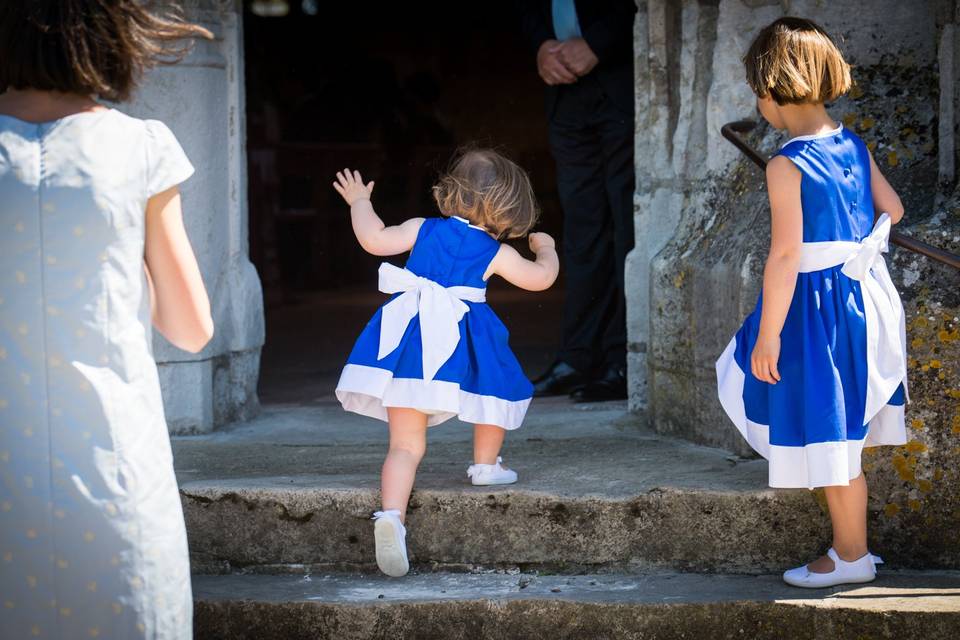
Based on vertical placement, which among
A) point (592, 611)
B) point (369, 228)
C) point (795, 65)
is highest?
point (795, 65)

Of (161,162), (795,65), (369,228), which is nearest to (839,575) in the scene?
(795,65)

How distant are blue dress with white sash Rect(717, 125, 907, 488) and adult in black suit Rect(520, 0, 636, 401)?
207cm

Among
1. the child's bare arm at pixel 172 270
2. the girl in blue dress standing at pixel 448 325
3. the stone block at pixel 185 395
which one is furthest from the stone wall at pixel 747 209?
the child's bare arm at pixel 172 270

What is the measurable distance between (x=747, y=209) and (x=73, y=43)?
255 cm

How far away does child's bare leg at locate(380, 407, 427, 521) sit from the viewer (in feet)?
11.7

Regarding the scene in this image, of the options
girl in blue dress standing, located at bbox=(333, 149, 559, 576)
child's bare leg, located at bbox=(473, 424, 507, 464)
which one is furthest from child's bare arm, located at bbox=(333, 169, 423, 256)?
child's bare leg, located at bbox=(473, 424, 507, 464)

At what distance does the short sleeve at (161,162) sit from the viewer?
2154mm

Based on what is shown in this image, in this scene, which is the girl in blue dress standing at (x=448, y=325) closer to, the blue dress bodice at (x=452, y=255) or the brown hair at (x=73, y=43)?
the blue dress bodice at (x=452, y=255)

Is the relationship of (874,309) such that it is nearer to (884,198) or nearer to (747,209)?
(884,198)

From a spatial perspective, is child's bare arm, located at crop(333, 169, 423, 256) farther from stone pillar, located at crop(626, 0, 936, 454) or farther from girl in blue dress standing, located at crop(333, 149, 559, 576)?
stone pillar, located at crop(626, 0, 936, 454)

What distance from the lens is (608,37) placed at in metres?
5.15

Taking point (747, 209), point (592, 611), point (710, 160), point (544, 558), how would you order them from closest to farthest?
point (592, 611), point (544, 558), point (747, 209), point (710, 160)

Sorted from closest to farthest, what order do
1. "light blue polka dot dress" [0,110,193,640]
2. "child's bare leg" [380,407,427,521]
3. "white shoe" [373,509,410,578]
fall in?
1. "light blue polka dot dress" [0,110,193,640]
2. "white shoe" [373,509,410,578]
3. "child's bare leg" [380,407,427,521]

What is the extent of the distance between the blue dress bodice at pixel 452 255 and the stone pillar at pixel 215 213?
49.3 inches
